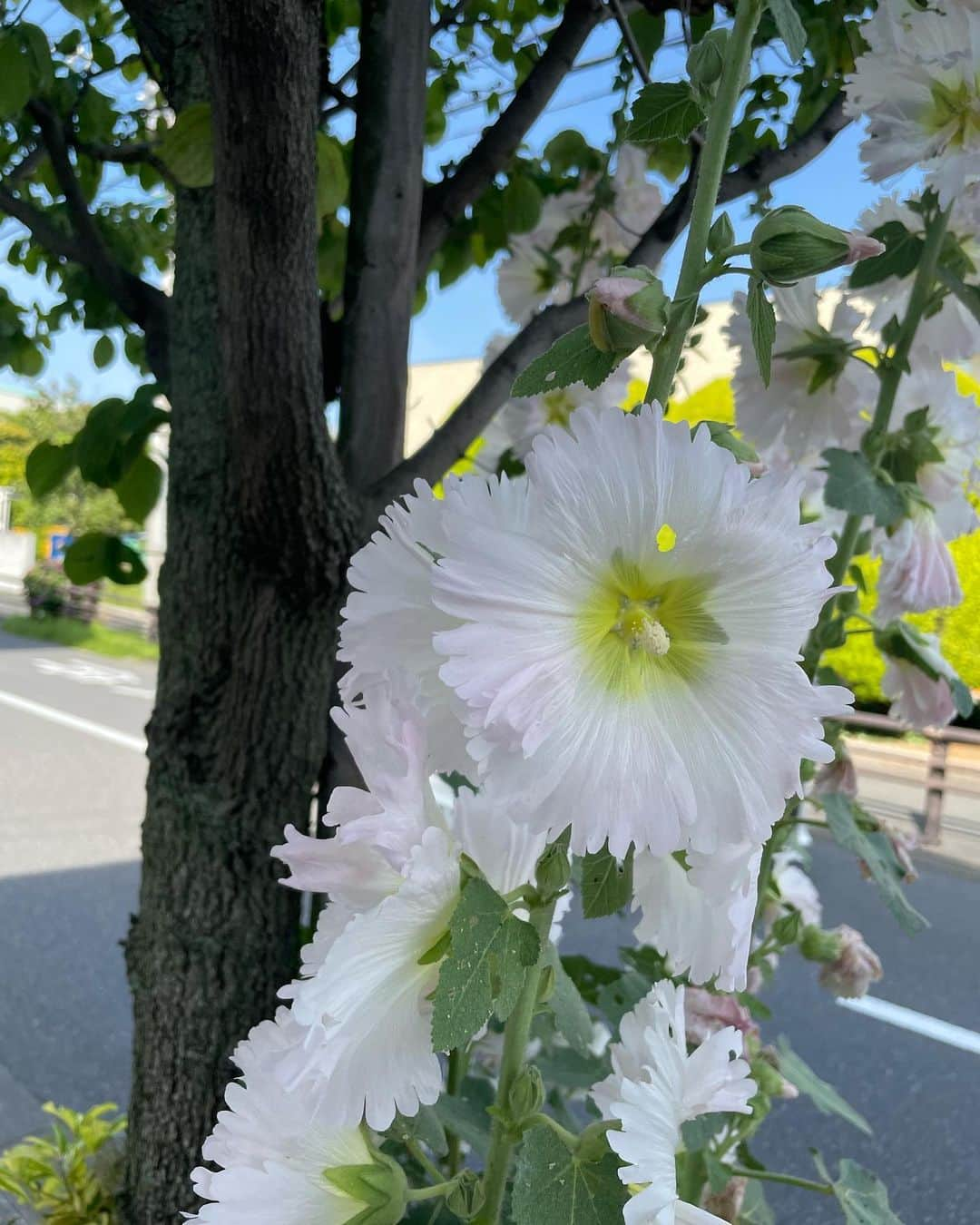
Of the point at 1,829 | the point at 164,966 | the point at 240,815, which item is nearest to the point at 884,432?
the point at 240,815

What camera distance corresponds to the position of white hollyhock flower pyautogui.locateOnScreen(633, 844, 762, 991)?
46cm

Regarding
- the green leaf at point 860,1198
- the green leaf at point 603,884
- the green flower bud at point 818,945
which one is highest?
the green leaf at point 603,884

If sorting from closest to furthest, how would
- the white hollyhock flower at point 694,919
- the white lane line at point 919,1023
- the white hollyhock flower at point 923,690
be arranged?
the white hollyhock flower at point 694,919 < the white hollyhock flower at point 923,690 < the white lane line at point 919,1023

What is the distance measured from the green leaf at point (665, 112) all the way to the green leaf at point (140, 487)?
1.05m

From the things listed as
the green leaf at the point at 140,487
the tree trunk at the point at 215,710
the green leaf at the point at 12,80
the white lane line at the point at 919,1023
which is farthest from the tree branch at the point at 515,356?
the white lane line at the point at 919,1023

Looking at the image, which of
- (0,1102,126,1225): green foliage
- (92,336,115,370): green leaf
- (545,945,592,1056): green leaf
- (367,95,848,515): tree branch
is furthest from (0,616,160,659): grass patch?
(545,945,592,1056): green leaf

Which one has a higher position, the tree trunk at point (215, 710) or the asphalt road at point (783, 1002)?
the tree trunk at point (215, 710)

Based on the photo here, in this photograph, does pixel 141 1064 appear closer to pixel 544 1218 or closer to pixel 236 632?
pixel 236 632

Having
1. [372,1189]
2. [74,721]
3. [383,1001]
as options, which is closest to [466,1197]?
[372,1189]

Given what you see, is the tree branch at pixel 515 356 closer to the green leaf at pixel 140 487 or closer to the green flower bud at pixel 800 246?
the green leaf at pixel 140 487

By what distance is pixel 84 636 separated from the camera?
12812 mm

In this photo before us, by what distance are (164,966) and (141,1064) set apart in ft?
0.51

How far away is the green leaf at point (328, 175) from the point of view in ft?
4.04

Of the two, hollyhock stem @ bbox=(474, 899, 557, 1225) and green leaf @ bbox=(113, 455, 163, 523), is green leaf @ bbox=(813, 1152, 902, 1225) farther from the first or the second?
green leaf @ bbox=(113, 455, 163, 523)
